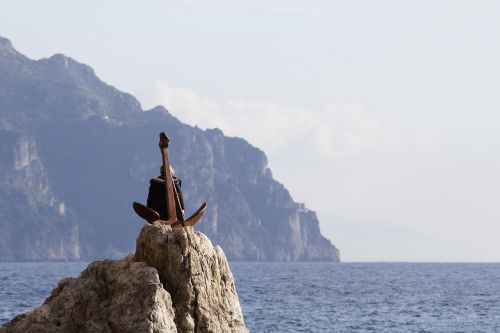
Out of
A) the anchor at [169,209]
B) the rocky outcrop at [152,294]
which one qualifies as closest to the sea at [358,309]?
the anchor at [169,209]

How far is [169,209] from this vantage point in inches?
899

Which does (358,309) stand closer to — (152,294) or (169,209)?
(169,209)

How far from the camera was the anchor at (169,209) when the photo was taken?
22.6 m

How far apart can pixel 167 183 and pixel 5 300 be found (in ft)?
250

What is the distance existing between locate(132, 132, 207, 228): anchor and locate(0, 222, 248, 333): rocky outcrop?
539 millimetres

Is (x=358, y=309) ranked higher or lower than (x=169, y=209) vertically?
higher

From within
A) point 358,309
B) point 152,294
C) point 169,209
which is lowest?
point 152,294

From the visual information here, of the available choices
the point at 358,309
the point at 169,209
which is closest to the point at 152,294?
the point at 169,209

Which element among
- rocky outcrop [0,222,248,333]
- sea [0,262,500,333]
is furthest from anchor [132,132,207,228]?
sea [0,262,500,333]

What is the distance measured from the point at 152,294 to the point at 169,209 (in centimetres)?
247

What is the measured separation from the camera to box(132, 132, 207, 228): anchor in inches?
891

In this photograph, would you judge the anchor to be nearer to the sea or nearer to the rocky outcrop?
the rocky outcrop

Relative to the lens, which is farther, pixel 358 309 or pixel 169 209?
pixel 358 309

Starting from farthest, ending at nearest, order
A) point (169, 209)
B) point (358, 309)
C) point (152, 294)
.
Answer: point (358, 309), point (169, 209), point (152, 294)
